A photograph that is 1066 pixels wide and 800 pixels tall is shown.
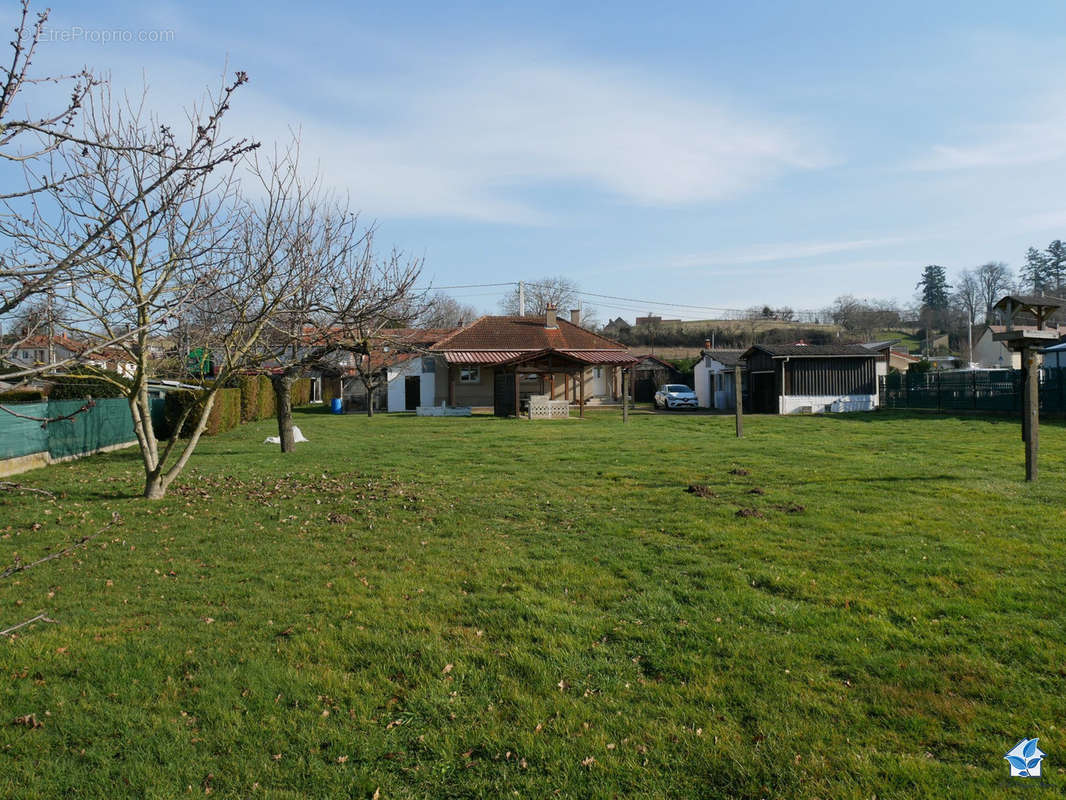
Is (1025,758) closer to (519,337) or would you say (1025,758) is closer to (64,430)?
(64,430)

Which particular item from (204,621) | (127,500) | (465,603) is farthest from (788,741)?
(127,500)

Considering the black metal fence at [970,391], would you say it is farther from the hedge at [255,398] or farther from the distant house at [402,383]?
the hedge at [255,398]

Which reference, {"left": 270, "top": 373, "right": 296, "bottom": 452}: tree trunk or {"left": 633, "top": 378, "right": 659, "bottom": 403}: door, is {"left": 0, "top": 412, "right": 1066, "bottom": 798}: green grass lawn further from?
{"left": 633, "top": 378, "right": 659, "bottom": 403}: door

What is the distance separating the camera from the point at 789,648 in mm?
4973

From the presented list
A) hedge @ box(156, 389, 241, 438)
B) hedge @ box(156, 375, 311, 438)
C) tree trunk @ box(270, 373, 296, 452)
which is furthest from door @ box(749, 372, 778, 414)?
tree trunk @ box(270, 373, 296, 452)

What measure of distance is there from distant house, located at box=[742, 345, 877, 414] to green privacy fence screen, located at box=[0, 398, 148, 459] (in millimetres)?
27364

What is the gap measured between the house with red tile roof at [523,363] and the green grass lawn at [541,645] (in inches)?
997

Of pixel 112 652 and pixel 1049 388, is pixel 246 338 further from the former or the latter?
pixel 1049 388

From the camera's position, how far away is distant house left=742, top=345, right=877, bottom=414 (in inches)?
1363

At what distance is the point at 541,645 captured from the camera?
5160mm

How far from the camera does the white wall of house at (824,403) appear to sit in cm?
3447

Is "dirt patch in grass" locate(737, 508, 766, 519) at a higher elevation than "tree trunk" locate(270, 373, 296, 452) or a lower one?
lower

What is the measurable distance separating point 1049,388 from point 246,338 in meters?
28.2

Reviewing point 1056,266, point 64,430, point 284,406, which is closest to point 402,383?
point 284,406
